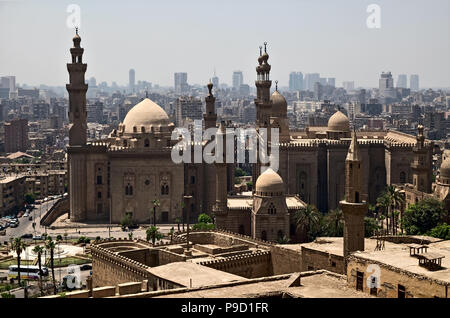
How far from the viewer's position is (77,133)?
68.1 metres

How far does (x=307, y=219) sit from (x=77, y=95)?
2591cm

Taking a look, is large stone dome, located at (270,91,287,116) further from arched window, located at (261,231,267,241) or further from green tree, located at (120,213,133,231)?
arched window, located at (261,231,267,241)

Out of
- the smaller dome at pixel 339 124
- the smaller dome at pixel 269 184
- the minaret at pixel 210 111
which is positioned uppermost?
the minaret at pixel 210 111

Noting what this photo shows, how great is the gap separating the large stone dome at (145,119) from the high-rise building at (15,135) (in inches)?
2935

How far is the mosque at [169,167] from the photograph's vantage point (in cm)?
6581

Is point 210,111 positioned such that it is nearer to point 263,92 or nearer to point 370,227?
point 263,92

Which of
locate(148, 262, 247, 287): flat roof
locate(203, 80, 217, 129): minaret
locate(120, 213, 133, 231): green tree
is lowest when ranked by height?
locate(120, 213, 133, 231): green tree

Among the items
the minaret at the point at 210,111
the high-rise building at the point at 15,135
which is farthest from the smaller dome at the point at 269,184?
the high-rise building at the point at 15,135

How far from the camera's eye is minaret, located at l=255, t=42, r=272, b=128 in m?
61.1

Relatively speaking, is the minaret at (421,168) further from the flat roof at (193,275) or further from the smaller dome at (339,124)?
the flat roof at (193,275)

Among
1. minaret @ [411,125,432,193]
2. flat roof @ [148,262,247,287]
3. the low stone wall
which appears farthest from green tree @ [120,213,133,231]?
flat roof @ [148,262,247,287]

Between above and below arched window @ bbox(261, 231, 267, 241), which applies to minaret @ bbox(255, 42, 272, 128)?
above

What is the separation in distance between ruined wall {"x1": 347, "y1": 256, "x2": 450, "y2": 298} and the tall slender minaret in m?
42.4

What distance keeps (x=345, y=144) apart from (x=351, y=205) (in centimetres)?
3183
